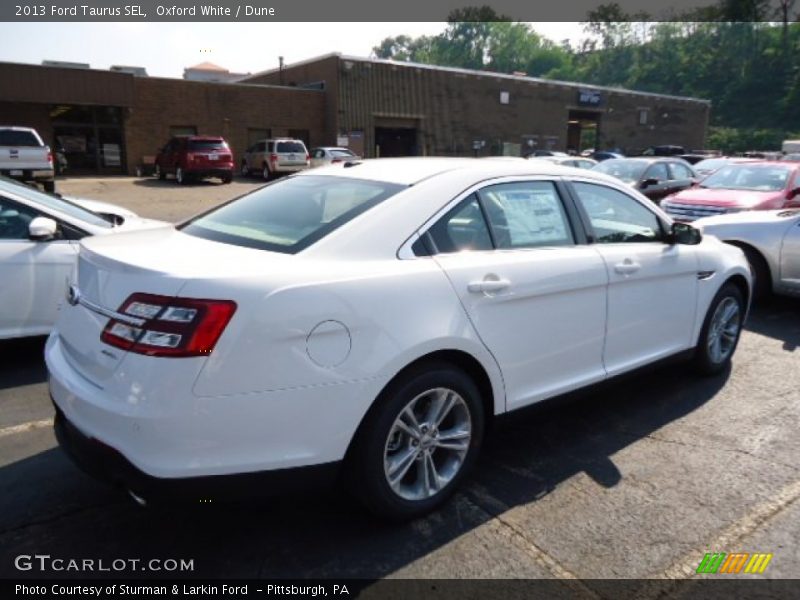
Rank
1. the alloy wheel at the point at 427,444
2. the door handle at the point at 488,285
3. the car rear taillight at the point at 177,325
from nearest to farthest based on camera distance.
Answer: the car rear taillight at the point at 177,325 < the alloy wheel at the point at 427,444 < the door handle at the point at 488,285

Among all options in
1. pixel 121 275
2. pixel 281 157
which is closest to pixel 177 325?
pixel 121 275

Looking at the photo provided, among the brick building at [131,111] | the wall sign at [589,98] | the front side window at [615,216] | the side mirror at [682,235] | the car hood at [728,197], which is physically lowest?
the car hood at [728,197]

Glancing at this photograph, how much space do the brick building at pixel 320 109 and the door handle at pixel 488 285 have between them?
1101 inches

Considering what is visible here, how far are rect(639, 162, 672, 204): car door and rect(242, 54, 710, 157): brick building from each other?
71.5 ft

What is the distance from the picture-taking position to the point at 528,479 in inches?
129

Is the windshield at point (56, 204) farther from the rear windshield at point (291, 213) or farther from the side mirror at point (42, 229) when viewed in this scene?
the rear windshield at point (291, 213)

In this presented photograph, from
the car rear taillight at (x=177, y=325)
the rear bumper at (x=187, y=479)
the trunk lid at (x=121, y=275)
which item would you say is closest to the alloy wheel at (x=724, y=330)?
the rear bumper at (x=187, y=479)

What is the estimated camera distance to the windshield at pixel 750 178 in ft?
33.3

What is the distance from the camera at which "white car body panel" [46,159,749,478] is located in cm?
226

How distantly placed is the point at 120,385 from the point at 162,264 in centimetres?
48

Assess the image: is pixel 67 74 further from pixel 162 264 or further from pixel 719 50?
pixel 719 50

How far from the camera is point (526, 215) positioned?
342 centimetres

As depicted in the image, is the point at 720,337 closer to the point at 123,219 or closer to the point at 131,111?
the point at 123,219

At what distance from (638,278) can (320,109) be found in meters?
31.2
